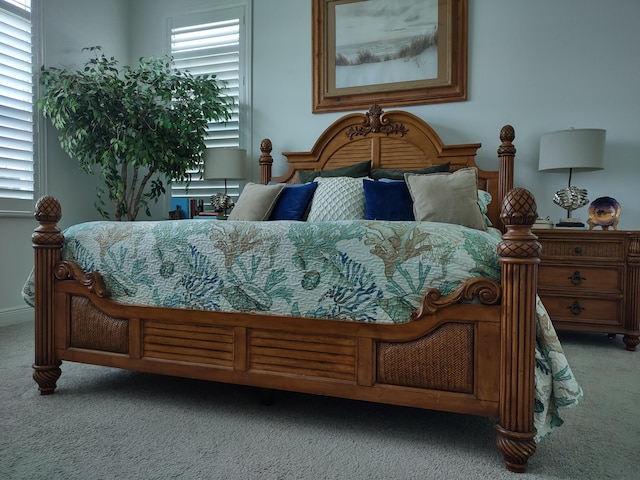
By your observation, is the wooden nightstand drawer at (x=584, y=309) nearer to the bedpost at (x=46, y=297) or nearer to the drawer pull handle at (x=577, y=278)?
the drawer pull handle at (x=577, y=278)

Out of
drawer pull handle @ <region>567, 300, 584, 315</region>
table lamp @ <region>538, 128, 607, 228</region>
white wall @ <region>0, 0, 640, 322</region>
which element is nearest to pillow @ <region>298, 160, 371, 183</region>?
white wall @ <region>0, 0, 640, 322</region>

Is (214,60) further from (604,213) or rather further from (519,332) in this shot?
(519,332)

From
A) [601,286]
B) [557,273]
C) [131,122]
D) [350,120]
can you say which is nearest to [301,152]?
[350,120]

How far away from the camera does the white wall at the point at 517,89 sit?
3.03 meters

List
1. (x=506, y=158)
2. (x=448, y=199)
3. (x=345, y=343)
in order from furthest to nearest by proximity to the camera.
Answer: (x=506, y=158) → (x=448, y=199) → (x=345, y=343)

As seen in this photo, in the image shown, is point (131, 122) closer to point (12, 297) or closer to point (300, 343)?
point (12, 297)

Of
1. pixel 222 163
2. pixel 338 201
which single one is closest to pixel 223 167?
pixel 222 163

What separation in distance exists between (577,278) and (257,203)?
196 cm

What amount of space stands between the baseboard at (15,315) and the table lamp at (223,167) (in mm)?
1529

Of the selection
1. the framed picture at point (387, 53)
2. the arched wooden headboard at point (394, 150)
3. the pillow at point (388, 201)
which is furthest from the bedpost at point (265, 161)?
the pillow at point (388, 201)

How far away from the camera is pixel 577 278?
2.73 metres

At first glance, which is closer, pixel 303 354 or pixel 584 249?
pixel 303 354

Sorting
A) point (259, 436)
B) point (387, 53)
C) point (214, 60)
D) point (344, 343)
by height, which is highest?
point (214, 60)

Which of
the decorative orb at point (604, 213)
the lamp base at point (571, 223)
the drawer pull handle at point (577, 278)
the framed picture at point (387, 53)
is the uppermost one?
the framed picture at point (387, 53)
